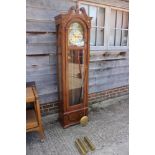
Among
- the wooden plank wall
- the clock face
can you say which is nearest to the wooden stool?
the wooden plank wall

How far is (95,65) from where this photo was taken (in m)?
3.01

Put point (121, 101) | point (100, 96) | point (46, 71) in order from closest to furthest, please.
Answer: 1. point (46, 71)
2. point (100, 96)
3. point (121, 101)

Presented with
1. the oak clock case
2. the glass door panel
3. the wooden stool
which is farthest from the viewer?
the glass door panel

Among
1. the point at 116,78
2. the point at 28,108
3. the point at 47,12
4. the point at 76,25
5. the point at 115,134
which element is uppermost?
the point at 47,12

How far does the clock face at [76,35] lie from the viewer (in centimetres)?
228

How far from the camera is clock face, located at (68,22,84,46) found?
7.47ft

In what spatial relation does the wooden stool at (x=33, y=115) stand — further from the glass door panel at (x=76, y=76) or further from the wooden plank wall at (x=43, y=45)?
the glass door panel at (x=76, y=76)

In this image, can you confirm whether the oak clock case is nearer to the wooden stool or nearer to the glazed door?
the glazed door

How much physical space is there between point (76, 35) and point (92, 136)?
1.37 meters

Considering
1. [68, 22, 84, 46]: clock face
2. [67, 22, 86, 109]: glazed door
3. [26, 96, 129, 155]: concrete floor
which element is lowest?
[26, 96, 129, 155]: concrete floor

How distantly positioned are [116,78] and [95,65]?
661 mm
